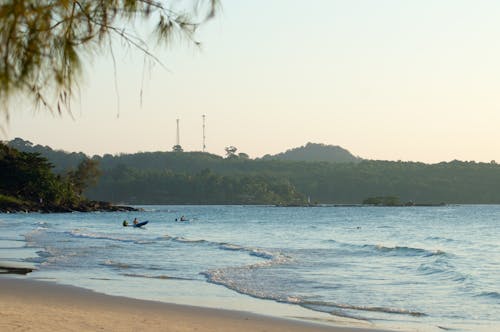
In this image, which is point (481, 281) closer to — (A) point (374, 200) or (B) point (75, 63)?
(B) point (75, 63)

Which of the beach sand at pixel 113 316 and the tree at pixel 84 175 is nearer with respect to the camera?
the beach sand at pixel 113 316

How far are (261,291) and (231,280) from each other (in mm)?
2605

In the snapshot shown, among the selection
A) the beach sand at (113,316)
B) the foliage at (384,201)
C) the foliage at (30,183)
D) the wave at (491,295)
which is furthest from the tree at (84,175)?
the beach sand at (113,316)

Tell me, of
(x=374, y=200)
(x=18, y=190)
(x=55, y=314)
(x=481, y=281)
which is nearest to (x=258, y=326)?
(x=55, y=314)

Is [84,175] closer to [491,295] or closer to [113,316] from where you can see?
[491,295]

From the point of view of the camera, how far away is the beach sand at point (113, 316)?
12727 millimetres

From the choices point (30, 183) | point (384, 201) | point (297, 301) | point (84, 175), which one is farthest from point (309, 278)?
point (384, 201)

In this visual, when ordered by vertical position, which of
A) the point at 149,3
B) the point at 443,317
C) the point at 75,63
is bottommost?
the point at 443,317

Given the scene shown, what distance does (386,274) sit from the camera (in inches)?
990

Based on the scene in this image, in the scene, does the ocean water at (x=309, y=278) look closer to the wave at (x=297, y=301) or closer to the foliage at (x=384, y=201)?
the wave at (x=297, y=301)

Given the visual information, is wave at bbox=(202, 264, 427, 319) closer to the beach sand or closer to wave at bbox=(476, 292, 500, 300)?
the beach sand

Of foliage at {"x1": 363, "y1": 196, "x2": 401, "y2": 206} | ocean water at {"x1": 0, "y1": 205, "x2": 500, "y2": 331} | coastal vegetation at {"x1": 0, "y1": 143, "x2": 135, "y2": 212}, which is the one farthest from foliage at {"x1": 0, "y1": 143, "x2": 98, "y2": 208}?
foliage at {"x1": 363, "y1": 196, "x2": 401, "y2": 206}

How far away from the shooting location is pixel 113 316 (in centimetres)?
1407

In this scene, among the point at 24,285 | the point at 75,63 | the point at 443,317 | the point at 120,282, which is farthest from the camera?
the point at 120,282
